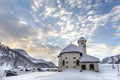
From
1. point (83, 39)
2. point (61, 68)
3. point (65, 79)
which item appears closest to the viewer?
point (65, 79)

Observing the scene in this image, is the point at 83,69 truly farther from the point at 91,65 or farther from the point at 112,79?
the point at 112,79

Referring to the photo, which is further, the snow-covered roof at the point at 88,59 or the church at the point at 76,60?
the snow-covered roof at the point at 88,59

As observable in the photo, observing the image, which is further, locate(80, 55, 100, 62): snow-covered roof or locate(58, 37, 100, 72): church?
locate(80, 55, 100, 62): snow-covered roof

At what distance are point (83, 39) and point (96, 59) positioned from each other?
19295 mm

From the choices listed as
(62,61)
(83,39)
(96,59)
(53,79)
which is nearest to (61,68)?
(62,61)

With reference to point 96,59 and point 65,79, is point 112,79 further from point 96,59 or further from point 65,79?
point 96,59

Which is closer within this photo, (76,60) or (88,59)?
(88,59)

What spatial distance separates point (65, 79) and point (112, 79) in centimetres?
1053

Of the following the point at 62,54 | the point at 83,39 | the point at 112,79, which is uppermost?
the point at 83,39

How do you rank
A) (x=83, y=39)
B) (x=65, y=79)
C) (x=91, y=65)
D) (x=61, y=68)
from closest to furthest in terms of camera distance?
(x=65, y=79) → (x=91, y=65) → (x=61, y=68) → (x=83, y=39)

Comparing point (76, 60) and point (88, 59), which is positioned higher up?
point (88, 59)

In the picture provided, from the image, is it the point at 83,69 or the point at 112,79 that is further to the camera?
the point at 83,69

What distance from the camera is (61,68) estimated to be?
205 ft

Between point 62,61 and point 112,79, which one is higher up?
point 62,61
